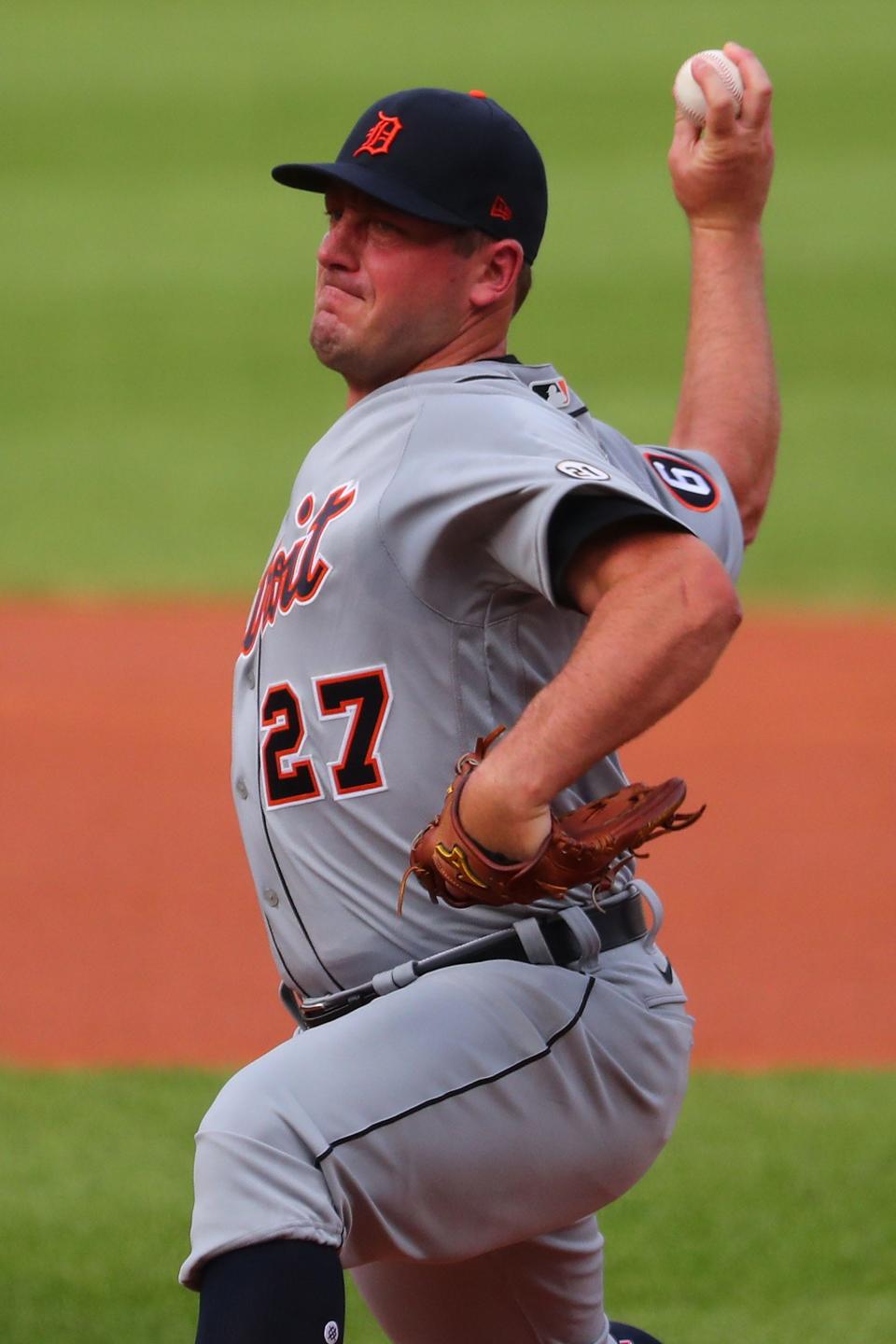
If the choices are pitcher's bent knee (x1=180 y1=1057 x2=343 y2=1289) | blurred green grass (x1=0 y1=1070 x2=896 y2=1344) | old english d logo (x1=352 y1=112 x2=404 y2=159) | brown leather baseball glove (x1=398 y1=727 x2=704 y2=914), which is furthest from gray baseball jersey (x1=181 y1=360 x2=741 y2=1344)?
blurred green grass (x1=0 y1=1070 x2=896 y2=1344)

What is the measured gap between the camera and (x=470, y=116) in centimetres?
276

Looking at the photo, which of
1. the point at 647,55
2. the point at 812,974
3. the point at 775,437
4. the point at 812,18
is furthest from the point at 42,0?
the point at 775,437

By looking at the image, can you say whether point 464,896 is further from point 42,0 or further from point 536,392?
point 42,0

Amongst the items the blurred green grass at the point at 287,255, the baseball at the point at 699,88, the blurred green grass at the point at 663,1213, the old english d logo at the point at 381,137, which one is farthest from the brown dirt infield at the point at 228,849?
the old english d logo at the point at 381,137

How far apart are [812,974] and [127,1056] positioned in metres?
2.08

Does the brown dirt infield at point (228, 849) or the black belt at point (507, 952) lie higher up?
the black belt at point (507, 952)

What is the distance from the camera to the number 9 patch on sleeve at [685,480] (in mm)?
2873

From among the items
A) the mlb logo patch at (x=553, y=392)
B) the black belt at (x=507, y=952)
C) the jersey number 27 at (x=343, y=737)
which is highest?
the mlb logo patch at (x=553, y=392)

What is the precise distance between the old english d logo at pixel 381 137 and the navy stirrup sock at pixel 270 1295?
1.46 m

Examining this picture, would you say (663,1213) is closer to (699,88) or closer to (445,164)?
(699,88)

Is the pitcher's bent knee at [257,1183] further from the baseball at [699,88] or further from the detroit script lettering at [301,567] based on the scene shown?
the baseball at [699,88]

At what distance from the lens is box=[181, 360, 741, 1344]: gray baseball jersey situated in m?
2.33

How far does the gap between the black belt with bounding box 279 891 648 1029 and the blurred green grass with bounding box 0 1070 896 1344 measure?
1369 mm

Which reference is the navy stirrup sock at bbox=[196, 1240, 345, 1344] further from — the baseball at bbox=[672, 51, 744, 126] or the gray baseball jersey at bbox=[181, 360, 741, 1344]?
the baseball at bbox=[672, 51, 744, 126]
